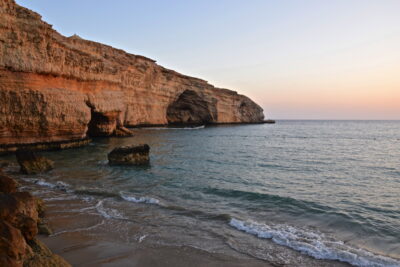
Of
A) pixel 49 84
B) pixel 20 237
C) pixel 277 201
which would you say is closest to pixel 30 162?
pixel 49 84

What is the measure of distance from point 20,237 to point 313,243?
4754 millimetres

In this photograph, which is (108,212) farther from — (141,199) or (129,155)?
(129,155)

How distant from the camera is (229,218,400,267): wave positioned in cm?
473

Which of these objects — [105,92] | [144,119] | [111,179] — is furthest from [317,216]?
[144,119]

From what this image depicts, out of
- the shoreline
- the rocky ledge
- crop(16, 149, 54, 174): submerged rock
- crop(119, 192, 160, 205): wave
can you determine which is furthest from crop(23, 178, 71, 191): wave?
the rocky ledge

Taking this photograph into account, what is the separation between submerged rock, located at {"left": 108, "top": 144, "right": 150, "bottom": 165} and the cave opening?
41.5 metres

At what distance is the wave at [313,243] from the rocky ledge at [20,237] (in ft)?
12.4

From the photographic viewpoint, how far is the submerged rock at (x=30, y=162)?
11.6 m

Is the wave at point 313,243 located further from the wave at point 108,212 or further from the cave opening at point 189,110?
the cave opening at point 189,110

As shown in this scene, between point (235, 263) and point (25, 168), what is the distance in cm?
1029

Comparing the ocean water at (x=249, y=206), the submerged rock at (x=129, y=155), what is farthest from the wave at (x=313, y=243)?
the submerged rock at (x=129, y=155)

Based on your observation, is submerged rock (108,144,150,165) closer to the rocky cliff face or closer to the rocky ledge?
the rocky cliff face

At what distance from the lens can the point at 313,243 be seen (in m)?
5.39

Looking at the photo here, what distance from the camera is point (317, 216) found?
7.09 m
